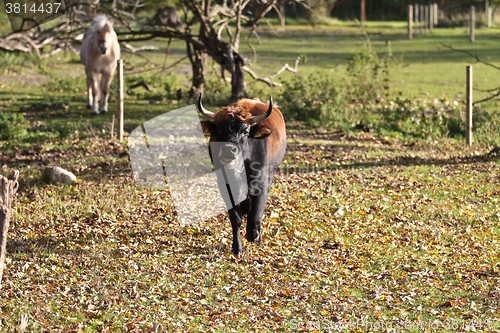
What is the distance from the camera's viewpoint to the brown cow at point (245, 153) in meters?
6.24

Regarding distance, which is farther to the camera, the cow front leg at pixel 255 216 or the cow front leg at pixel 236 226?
the cow front leg at pixel 255 216

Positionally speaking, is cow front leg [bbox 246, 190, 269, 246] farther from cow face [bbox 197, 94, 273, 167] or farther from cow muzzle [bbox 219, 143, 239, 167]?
cow muzzle [bbox 219, 143, 239, 167]

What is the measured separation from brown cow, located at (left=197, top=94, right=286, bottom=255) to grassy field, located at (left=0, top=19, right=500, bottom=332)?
0.51 m

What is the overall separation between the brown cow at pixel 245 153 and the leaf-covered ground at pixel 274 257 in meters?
0.51

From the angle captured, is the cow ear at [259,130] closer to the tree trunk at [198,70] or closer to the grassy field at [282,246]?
the grassy field at [282,246]

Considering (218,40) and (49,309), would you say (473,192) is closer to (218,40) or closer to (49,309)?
(49,309)

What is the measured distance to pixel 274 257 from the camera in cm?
698

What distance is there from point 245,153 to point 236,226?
93 cm

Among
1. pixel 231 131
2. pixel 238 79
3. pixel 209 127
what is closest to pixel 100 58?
pixel 238 79

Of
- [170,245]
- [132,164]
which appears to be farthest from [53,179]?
[170,245]

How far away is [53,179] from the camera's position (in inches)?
377

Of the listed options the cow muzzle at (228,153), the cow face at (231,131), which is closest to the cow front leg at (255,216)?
the cow face at (231,131)

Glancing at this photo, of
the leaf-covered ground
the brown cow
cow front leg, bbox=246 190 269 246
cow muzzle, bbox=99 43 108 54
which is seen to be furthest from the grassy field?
cow muzzle, bbox=99 43 108 54

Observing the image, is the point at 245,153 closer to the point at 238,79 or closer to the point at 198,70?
the point at 238,79
